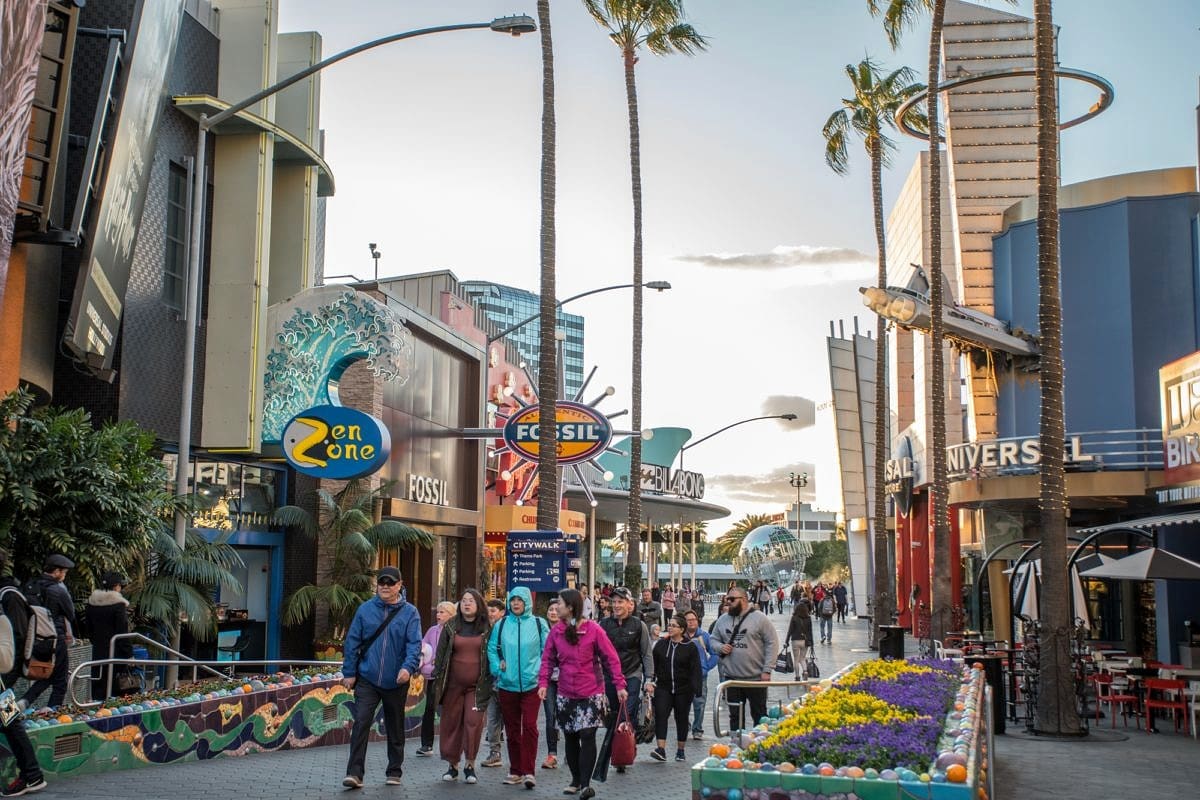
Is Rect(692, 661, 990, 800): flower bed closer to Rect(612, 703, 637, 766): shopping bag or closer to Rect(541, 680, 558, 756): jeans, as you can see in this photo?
Rect(612, 703, 637, 766): shopping bag

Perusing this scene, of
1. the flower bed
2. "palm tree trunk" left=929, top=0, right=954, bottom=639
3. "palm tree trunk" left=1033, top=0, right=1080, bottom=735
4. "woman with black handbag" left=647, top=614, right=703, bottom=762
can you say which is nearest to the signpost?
"woman with black handbag" left=647, top=614, right=703, bottom=762

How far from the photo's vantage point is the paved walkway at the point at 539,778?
10320 millimetres

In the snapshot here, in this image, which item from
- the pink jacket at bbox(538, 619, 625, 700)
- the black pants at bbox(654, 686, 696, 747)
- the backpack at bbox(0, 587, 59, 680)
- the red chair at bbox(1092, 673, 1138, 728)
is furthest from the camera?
the red chair at bbox(1092, 673, 1138, 728)

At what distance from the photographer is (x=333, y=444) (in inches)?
805

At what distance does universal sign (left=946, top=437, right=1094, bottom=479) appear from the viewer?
1190 inches

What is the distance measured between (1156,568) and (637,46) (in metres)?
19.8

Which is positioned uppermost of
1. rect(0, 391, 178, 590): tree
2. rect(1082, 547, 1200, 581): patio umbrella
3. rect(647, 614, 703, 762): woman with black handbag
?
rect(0, 391, 178, 590): tree

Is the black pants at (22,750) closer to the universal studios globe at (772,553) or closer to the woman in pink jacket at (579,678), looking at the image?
the woman in pink jacket at (579,678)

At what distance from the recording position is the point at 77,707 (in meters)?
11.2

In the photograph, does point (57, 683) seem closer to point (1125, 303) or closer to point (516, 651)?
point (516, 651)

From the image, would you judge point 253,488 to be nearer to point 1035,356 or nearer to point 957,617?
point 957,617

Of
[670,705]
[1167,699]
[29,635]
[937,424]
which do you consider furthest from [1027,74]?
[29,635]

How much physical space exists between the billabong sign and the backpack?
9718 millimetres

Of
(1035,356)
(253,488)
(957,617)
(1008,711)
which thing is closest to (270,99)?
(253,488)
